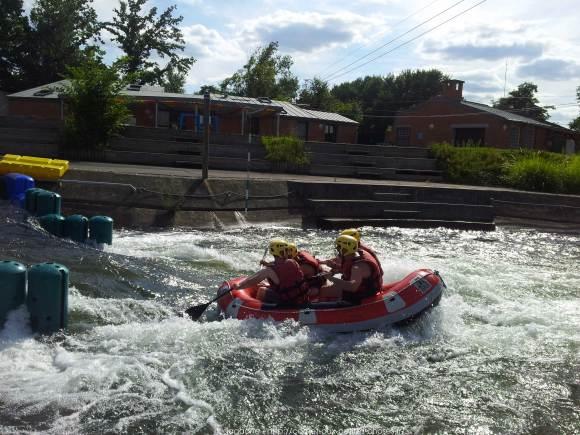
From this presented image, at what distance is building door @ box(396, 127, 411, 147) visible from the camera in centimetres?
3928

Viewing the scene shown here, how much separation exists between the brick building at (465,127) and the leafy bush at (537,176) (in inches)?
489

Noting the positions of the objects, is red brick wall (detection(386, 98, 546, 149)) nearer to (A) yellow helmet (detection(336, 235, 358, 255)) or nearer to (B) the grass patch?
(B) the grass patch

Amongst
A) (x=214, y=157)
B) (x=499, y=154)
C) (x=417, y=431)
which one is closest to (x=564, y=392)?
(x=417, y=431)

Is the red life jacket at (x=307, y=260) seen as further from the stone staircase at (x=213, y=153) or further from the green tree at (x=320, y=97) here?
the green tree at (x=320, y=97)

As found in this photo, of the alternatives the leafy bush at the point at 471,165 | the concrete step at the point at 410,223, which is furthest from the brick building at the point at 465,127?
the concrete step at the point at 410,223

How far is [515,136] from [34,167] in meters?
28.4

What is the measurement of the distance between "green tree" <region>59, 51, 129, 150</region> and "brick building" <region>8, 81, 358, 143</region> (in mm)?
6957

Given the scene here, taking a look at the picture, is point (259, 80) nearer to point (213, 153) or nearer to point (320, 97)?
point (320, 97)

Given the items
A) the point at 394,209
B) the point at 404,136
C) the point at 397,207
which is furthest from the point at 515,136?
the point at 394,209

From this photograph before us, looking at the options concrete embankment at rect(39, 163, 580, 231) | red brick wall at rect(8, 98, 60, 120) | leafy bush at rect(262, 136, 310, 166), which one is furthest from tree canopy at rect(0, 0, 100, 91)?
concrete embankment at rect(39, 163, 580, 231)

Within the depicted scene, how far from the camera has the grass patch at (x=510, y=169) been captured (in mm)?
20531

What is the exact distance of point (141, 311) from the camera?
7.45m

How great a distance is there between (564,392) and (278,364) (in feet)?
9.06

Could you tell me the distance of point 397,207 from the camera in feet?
55.1
